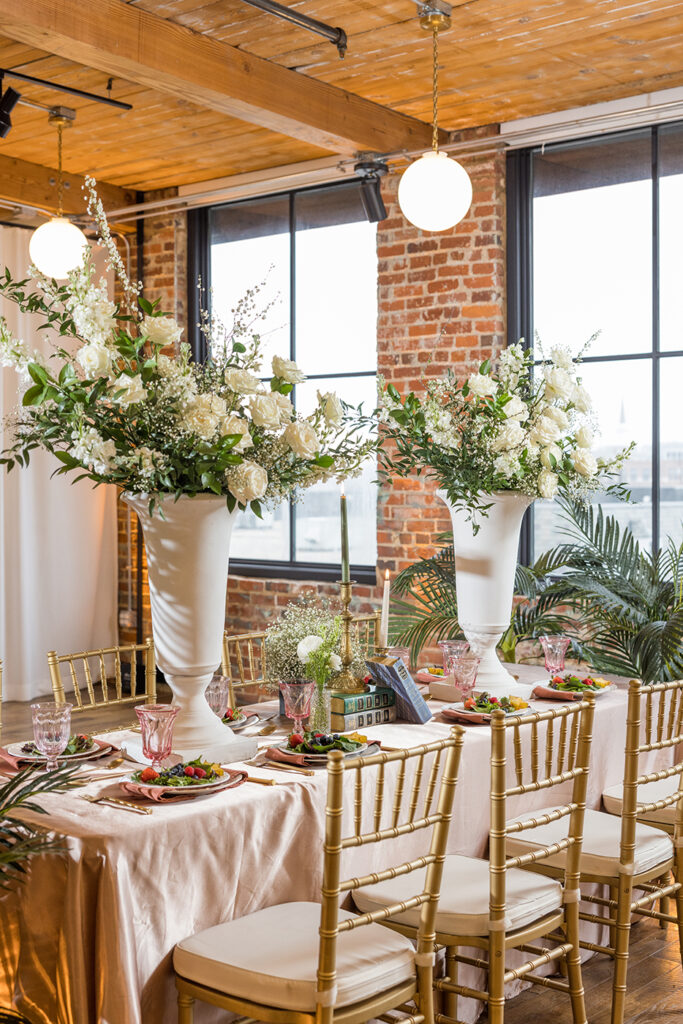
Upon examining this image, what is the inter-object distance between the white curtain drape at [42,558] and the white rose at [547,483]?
155 inches

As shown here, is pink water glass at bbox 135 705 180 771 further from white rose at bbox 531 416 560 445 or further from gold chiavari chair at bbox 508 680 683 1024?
white rose at bbox 531 416 560 445

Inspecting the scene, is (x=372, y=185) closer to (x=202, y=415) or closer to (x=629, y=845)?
(x=202, y=415)

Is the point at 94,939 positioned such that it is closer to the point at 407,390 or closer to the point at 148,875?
the point at 148,875

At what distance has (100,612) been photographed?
747 centimetres

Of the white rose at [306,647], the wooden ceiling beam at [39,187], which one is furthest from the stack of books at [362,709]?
the wooden ceiling beam at [39,187]

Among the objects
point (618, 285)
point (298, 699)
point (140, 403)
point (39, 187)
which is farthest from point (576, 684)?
point (39, 187)

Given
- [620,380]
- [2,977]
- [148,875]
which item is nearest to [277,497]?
[148,875]

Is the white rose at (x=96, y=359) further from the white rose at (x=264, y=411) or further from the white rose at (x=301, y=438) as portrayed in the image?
the white rose at (x=301, y=438)

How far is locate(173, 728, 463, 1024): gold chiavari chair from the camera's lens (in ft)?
6.94

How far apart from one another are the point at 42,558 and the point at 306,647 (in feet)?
14.2

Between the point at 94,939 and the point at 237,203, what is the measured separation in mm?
5436

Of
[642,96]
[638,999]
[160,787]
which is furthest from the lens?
[642,96]

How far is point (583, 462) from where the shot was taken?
3.45 metres

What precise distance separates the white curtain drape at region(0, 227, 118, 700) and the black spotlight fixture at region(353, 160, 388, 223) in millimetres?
2239
